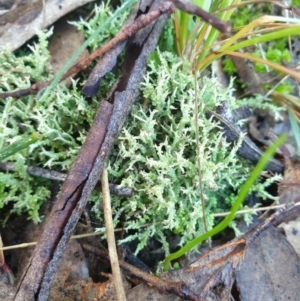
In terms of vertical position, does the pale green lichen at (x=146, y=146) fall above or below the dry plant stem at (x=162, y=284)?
above

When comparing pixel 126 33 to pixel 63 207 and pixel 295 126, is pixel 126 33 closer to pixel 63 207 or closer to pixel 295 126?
pixel 63 207

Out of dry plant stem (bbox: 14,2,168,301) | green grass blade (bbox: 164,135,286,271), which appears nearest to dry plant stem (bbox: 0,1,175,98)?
dry plant stem (bbox: 14,2,168,301)

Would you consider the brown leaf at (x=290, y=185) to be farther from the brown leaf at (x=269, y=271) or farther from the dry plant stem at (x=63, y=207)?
the dry plant stem at (x=63, y=207)

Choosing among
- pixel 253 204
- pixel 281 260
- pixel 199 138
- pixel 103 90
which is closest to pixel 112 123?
pixel 103 90

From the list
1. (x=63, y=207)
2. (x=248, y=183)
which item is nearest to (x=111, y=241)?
(x=63, y=207)

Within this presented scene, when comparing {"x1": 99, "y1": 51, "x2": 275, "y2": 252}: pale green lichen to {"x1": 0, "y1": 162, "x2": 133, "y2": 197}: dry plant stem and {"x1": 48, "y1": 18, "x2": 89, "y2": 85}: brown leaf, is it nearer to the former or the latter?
{"x1": 0, "y1": 162, "x2": 133, "y2": 197}: dry plant stem

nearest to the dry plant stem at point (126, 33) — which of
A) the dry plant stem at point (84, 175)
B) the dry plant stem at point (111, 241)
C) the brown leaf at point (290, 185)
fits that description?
the dry plant stem at point (84, 175)

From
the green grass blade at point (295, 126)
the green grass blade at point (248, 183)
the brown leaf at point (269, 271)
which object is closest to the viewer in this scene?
the green grass blade at point (248, 183)

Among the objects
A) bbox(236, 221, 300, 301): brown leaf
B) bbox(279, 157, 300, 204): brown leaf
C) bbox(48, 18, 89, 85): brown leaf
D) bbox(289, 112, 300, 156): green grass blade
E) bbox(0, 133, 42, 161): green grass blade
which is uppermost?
bbox(48, 18, 89, 85): brown leaf
